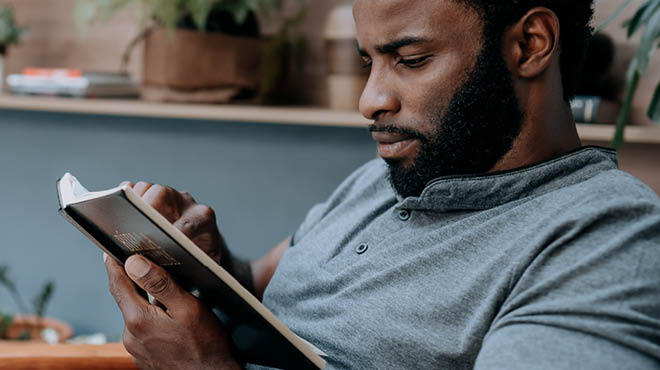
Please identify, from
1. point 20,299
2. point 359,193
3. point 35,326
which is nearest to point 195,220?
point 359,193

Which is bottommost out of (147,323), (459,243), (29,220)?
(29,220)

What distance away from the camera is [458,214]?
2.78 ft

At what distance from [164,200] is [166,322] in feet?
0.59

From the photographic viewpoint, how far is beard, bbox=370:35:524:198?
2.70ft

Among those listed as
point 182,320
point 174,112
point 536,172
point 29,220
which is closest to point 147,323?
point 182,320

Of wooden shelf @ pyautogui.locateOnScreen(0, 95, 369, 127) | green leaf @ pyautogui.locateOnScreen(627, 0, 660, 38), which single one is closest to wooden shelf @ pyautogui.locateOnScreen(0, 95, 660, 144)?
wooden shelf @ pyautogui.locateOnScreen(0, 95, 369, 127)

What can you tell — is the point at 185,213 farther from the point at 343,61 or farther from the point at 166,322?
the point at 343,61

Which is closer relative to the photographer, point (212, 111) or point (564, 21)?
point (564, 21)

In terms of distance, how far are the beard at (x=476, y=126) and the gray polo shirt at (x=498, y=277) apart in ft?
0.11

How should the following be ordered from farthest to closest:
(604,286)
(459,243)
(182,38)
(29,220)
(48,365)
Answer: (29,220) → (182,38) → (48,365) → (459,243) → (604,286)

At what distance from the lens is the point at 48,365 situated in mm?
959

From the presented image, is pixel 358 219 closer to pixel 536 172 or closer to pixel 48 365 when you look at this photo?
pixel 536 172

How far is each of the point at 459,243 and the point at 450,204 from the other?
0.07 metres

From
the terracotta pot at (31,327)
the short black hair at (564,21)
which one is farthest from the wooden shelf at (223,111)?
the terracotta pot at (31,327)
